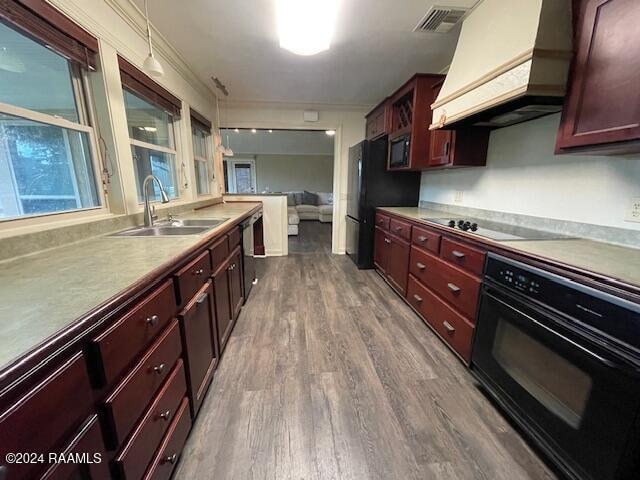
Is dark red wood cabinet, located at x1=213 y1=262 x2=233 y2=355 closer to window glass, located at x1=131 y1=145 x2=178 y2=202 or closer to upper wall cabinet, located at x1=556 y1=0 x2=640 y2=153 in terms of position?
window glass, located at x1=131 y1=145 x2=178 y2=202

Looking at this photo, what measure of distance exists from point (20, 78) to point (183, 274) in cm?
122

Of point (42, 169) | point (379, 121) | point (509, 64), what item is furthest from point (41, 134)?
point (379, 121)

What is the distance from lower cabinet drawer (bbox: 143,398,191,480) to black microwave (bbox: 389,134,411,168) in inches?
110

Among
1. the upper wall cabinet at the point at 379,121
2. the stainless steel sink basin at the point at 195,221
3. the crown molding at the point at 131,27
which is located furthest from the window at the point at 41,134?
the upper wall cabinet at the point at 379,121

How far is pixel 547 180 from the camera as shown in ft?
5.85

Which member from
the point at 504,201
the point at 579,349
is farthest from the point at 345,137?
the point at 579,349

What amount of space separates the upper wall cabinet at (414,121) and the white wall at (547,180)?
0.51m

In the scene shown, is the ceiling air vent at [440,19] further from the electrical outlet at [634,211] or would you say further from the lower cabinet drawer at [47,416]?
the lower cabinet drawer at [47,416]

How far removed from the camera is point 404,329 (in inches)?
87.0

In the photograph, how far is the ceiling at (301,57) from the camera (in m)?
1.84

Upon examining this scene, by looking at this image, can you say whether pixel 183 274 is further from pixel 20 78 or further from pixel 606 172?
pixel 606 172

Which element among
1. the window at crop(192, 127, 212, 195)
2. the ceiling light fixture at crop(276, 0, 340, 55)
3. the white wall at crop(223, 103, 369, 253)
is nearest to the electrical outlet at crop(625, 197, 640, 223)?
the ceiling light fixture at crop(276, 0, 340, 55)

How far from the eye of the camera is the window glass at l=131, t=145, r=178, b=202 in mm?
2139

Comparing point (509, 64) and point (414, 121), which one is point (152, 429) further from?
point (414, 121)
